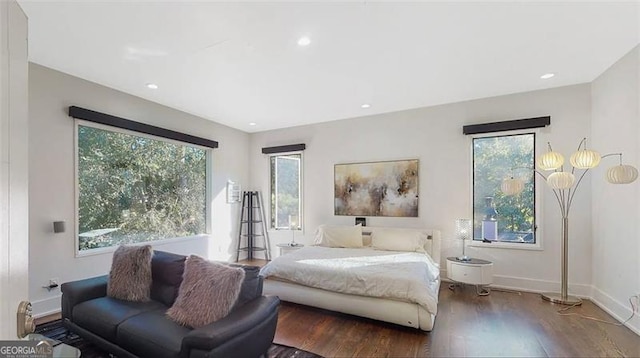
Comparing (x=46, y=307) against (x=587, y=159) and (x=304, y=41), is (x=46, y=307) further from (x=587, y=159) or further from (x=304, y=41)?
(x=587, y=159)

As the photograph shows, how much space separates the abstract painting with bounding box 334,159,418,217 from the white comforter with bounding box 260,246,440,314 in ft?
3.56

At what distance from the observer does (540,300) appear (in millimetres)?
3631

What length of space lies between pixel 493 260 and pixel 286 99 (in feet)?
13.3

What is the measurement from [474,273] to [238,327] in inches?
130

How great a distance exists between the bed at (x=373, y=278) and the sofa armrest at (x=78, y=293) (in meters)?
1.72

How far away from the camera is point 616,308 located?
3.11 meters

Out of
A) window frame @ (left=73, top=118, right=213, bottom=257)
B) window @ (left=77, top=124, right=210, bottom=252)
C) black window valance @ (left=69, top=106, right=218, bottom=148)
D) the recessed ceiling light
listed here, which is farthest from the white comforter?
black window valance @ (left=69, top=106, right=218, bottom=148)

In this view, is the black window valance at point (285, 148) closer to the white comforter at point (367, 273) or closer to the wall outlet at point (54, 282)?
the white comforter at point (367, 273)

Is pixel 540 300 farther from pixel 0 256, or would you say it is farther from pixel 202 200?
pixel 202 200

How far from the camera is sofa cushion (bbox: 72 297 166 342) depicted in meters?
2.23

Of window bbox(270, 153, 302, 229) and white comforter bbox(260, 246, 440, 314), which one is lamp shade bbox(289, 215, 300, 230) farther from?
white comforter bbox(260, 246, 440, 314)

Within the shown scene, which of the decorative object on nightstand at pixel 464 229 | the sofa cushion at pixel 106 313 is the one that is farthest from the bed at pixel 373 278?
the sofa cushion at pixel 106 313

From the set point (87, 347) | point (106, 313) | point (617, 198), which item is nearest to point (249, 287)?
point (106, 313)

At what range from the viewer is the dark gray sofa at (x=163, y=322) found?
5.94 feet
